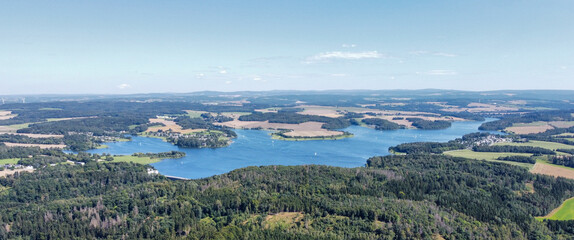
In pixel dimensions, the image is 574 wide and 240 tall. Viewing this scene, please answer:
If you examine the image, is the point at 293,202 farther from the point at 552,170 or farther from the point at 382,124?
the point at 382,124

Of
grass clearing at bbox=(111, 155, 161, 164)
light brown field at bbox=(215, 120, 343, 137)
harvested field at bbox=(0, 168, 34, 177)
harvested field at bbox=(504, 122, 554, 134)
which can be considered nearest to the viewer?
harvested field at bbox=(0, 168, 34, 177)

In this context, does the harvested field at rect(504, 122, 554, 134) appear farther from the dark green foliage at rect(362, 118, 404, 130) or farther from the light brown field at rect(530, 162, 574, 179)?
the light brown field at rect(530, 162, 574, 179)

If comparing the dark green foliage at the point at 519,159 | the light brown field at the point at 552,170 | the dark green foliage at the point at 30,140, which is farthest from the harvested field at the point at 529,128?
the dark green foliage at the point at 30,140

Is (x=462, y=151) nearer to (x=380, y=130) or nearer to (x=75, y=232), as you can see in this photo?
(x=380, y=130)

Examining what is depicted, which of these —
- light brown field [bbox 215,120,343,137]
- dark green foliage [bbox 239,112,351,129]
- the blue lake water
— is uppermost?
dark green foliage [bbox 239,112,351,129]

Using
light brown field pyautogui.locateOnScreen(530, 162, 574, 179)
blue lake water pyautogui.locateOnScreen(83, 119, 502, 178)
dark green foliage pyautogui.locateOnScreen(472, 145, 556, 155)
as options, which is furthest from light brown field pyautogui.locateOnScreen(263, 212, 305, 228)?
dark green foliage pyautogui.locateOnScreen(472, 145, 556, 155)

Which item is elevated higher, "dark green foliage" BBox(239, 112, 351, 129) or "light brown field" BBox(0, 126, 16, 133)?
"dark green foliage" BBox(239, 112, 351, 129)
